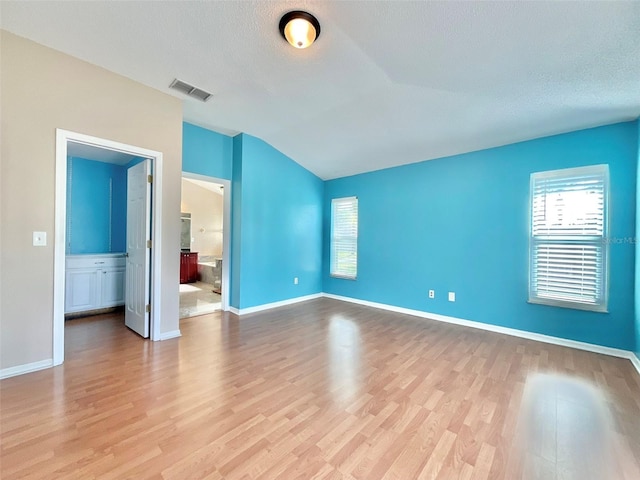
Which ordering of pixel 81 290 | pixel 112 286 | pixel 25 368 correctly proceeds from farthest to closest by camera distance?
1. pixel 112 286
2. pixel 81 290
3. pixel 25 368

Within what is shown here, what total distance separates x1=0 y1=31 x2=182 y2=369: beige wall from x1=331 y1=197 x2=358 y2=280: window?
3.76m

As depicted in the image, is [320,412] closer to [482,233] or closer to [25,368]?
[25,368]

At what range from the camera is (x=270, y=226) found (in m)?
4.65

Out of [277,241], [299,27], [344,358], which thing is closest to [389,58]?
[299,27]

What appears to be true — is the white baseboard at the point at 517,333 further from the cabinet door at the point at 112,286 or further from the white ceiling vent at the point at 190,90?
the cabinet door at the point at 112,286

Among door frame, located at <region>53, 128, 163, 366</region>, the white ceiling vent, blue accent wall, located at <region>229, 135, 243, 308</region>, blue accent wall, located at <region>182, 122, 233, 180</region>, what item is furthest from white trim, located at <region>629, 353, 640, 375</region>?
door frame, located at <region>53, 128, 163, 366</region>

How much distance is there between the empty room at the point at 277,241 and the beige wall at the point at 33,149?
0.06ft

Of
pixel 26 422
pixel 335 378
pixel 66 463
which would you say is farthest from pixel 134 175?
pixel 335 378

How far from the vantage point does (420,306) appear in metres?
4.33

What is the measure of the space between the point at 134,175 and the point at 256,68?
2.15 meters

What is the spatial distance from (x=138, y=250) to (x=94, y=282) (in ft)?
4.95

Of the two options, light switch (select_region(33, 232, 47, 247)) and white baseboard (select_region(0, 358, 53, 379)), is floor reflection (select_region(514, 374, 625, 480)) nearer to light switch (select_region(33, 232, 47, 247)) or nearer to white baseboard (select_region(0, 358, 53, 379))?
white baseboard (select_region(0, 358, 53, 379))

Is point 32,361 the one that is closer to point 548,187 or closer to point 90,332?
point 90,332

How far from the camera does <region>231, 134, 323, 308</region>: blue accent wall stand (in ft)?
14.0
